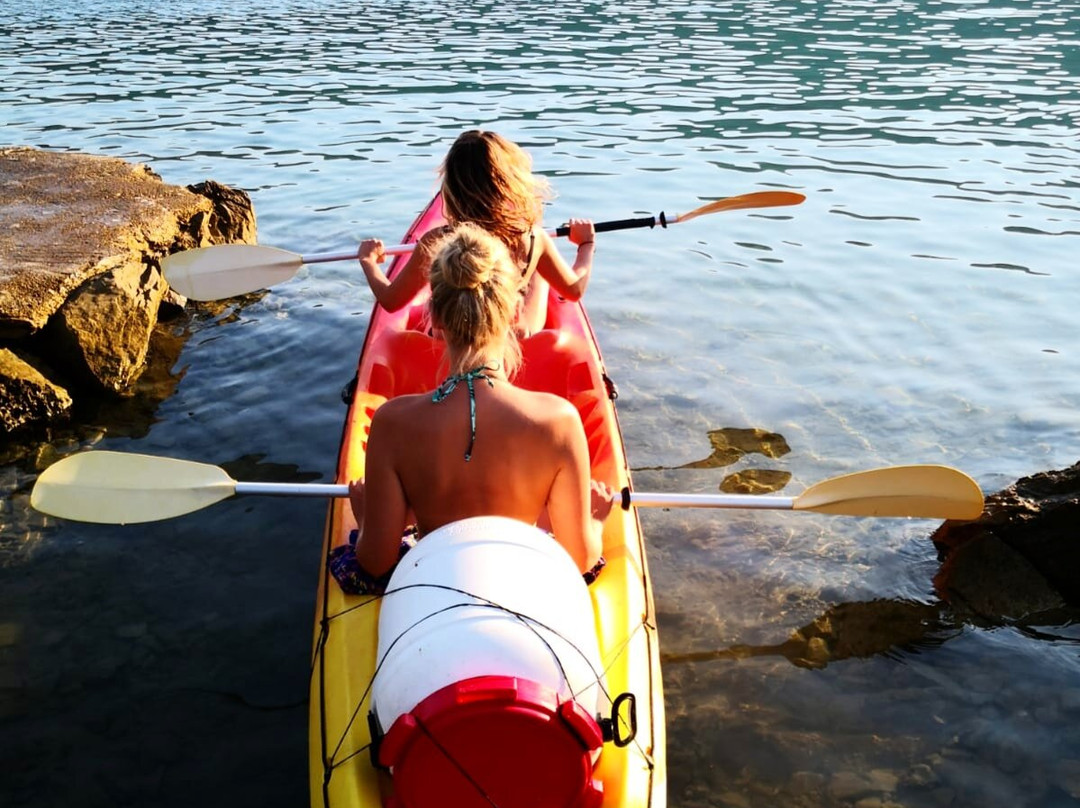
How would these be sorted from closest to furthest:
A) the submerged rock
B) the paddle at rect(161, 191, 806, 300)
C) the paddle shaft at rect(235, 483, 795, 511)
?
the paddle shaft at rect(235, 483, 795, 511) < the submerged rock < the paddle at rect(161, 191, 806, 300)

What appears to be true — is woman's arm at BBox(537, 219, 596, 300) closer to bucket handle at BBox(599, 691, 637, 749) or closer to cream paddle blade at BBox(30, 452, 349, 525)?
cream paddle blade at BBox(30, 452, 349, 525)

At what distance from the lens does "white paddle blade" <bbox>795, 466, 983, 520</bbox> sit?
11.8 ft

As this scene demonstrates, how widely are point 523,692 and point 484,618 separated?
0.18 m

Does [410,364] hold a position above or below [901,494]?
above

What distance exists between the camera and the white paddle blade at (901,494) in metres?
3.60

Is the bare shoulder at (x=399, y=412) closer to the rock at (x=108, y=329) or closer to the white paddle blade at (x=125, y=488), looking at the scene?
the white paddle blade at (x=125, y=488)

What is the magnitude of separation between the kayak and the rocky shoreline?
6.29ft

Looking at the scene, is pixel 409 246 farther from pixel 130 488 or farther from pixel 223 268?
pixel 130 488

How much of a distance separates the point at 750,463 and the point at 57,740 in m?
3.16

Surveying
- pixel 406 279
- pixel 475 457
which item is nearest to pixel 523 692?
pixel 475 457

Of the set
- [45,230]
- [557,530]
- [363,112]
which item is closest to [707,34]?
[363,112]

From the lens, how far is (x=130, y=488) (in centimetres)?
369

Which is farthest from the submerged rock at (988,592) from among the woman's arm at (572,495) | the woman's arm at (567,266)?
the woman's arm at (567,266)

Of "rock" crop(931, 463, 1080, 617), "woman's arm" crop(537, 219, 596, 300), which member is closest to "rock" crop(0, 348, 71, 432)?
"woman's arm" crop(537, 219, 596, 300)
